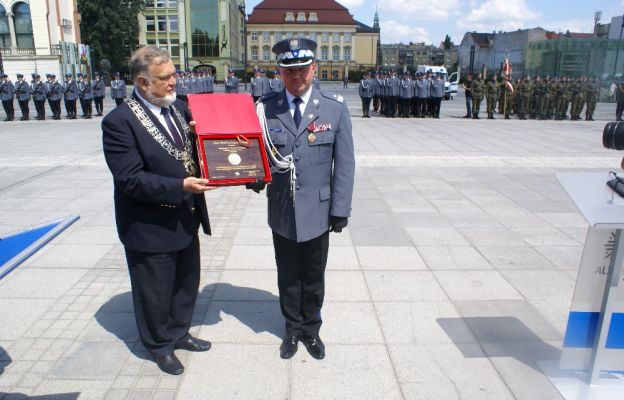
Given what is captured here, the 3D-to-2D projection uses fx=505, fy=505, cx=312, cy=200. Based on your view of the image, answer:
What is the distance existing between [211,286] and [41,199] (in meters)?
4.17

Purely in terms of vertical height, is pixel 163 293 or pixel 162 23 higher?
pixel 162 23

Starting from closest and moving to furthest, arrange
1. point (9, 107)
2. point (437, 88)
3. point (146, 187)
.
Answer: point (146, 187), point (9, 107), point (437, 88)

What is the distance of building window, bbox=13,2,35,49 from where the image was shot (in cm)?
3794

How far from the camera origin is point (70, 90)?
1862 cm

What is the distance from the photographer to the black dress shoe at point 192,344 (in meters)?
3.33

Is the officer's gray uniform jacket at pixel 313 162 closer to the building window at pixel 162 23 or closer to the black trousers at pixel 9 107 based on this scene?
the black trousers at pixel 9 107

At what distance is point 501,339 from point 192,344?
2123mm

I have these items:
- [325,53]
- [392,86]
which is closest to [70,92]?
[392,86]

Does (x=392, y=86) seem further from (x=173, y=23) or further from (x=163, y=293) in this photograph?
(x=173, y=23)

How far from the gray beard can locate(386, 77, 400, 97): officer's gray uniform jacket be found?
1792cm

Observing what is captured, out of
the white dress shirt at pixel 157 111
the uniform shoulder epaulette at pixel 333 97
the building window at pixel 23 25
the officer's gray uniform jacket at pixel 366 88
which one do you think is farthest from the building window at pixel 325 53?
the white dress shirt at pixel 157 111

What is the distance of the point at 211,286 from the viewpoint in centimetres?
437

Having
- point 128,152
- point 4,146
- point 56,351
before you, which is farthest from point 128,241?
point 4,146

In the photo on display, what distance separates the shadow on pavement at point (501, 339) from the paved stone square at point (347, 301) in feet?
0.04
